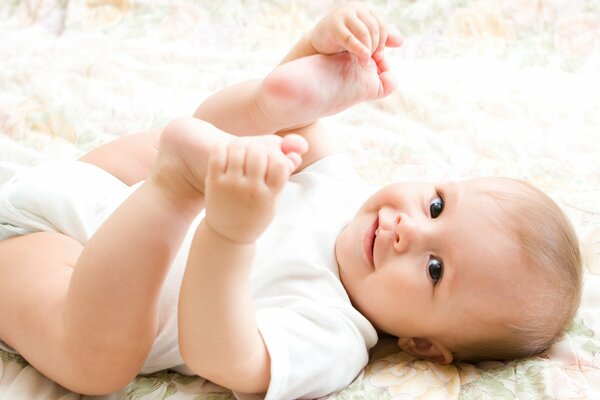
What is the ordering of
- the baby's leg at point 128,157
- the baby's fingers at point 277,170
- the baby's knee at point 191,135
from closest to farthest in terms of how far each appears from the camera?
1. the baby's fingers at point 277,170
2. the baby's knee at point 191,135
3. the baby's leg at point 128,157

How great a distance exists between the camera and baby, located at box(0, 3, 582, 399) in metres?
0.85

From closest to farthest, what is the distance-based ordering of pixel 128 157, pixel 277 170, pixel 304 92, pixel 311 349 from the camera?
1. pixel 277 170
2. pixel 311 349
3. pixel 304 92
4. pixel 128 157

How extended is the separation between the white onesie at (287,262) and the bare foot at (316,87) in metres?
0.16

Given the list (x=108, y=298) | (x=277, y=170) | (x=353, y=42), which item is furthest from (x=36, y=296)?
(x=353, y=42)

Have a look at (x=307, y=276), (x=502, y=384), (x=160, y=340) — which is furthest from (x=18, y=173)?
(x=502, y=384)

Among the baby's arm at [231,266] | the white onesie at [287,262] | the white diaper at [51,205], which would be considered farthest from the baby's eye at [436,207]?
the white diaper at [51,205]

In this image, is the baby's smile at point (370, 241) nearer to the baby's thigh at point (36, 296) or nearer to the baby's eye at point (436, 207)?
the baby's eye at point (436, 207)

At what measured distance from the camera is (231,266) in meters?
0.82

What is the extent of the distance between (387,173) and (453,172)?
0.13 meters

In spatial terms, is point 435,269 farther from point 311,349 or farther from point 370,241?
point 311,349

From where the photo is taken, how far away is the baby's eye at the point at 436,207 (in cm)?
110

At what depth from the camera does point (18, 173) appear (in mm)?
1204

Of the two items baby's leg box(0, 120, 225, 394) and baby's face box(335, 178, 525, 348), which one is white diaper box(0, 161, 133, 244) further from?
baby's face box(335, 178, 525, 348)

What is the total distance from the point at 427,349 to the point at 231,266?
1.36 feet
